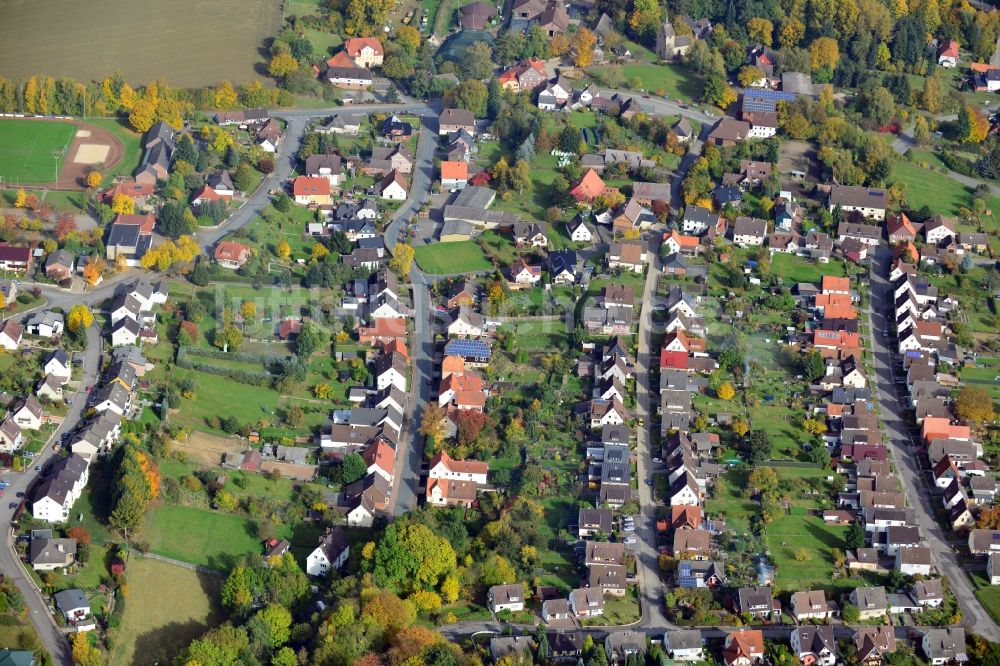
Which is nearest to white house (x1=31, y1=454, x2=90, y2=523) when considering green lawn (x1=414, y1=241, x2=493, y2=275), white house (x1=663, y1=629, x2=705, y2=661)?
green lawn (x1=414, y1=241, x2=493, y2=275)

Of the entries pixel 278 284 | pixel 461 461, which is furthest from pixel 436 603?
pixel 278 284

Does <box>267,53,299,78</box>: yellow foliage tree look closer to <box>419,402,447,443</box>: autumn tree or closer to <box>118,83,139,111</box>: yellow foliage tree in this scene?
<box>118,83,139,111</box>: yellow foliage tree

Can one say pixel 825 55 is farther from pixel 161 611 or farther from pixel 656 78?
pixel 161 611

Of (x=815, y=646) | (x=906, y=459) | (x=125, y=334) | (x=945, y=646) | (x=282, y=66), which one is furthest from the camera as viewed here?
(x=282, y=66)

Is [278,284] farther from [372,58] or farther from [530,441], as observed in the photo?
[372,58]

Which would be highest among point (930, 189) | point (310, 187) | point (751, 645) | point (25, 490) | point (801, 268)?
point (751, 645)

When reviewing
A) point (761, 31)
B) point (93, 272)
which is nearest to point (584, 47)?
point (761, 31)

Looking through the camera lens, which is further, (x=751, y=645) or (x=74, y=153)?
(x=74, y=153)
